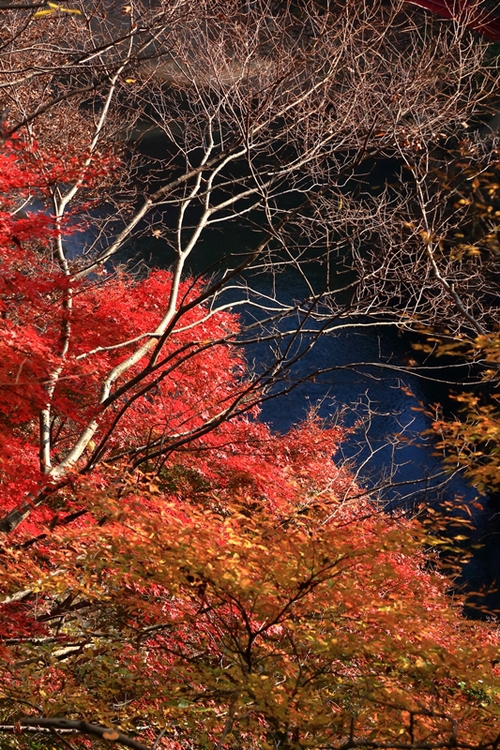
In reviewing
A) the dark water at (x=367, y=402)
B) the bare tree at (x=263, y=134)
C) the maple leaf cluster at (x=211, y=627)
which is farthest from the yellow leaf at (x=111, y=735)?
the dark water at (x=367, y=402)

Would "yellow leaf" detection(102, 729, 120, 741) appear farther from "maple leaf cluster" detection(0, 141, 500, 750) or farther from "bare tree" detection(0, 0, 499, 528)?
"bare tree" detection(0, 0, 499, 528)

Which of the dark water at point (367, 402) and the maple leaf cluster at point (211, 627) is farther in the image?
the dark water at point (367, 402)

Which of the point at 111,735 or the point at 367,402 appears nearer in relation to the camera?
the point at 111,735

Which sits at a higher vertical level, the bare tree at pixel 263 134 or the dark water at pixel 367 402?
the dark water at pixel 367 402

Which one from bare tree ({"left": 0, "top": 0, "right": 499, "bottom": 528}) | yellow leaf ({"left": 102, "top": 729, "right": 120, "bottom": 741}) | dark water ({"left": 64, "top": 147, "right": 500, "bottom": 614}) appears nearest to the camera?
yellow leaf ({"left": 102, "top": 729, "right": 120, "bottom": 741})

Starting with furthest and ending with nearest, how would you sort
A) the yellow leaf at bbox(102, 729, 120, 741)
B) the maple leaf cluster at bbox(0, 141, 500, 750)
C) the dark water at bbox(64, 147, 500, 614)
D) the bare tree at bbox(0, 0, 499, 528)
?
1. the dark water at bbox(64, 147, 500, 614)
2. the bare tree at bbox(0, 0, 499, 528)
3. the maple leaf cluster at bbox(0, 141, 500, 750)
4. the yellow leaf at bbox(102, 729, 120, 741)

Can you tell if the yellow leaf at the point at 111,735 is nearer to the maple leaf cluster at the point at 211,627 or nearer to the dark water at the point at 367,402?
the maple leaf cluster at the point at 211,627

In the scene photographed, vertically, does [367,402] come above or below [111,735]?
above

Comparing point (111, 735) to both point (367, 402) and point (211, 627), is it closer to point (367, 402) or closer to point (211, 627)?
point (211, 627)

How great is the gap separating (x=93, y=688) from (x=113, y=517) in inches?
65.8

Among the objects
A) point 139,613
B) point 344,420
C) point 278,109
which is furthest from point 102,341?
point 344,420

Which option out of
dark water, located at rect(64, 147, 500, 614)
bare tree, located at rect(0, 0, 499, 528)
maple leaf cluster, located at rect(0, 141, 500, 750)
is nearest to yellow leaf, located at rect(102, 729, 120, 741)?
maple leaf cluster, located at rect(0, 141, 500, 750)

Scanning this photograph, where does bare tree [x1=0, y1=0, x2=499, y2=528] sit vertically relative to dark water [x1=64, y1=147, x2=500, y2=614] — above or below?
below

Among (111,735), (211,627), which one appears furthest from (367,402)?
(111,735)
